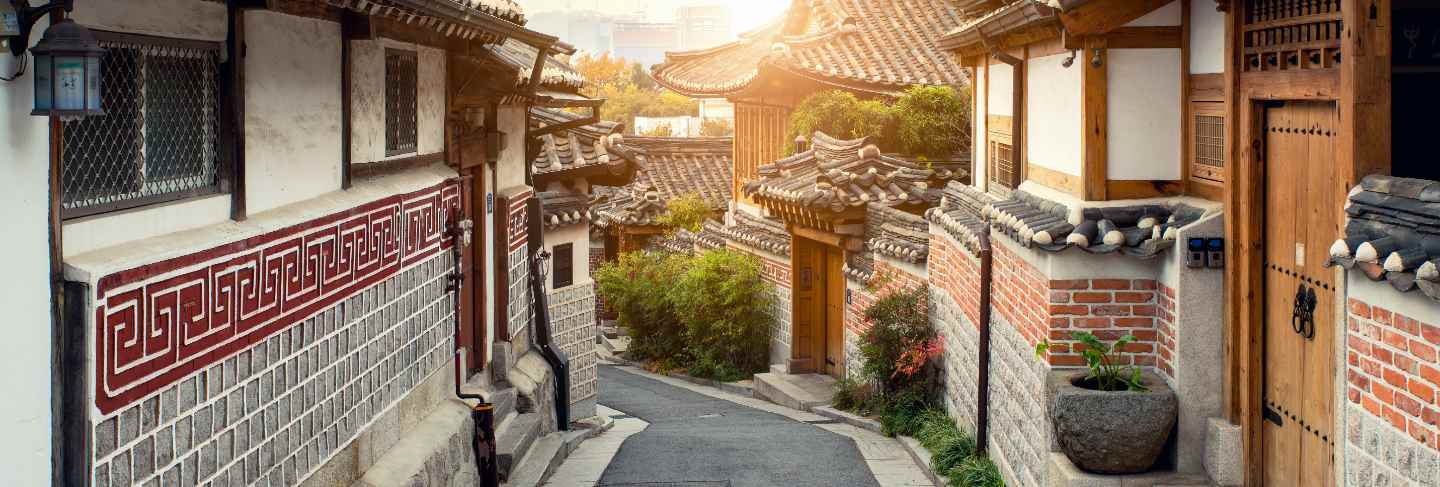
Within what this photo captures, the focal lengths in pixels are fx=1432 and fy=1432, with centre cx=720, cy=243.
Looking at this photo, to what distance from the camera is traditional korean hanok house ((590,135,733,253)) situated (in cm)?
3375

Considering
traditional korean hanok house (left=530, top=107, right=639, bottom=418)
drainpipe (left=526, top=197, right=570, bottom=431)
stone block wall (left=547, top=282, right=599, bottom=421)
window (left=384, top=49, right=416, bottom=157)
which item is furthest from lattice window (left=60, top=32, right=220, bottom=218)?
stone block wall (left=547, top=282, right=599, bottom=421)

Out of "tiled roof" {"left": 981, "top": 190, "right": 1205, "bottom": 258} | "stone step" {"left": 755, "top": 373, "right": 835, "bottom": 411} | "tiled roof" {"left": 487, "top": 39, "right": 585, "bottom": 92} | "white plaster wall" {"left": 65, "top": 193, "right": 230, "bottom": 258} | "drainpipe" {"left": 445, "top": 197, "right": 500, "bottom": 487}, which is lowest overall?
"stone step" {"left": 755, "top": 373, "right": 835, "bottom": 411}

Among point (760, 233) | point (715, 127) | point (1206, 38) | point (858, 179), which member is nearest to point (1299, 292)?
point (1206, 38)

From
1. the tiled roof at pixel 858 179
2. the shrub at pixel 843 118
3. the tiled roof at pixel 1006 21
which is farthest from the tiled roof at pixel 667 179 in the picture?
the tiled roof at pixel 1006 21

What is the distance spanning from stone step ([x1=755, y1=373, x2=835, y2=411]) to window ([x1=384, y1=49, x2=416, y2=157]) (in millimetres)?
10454

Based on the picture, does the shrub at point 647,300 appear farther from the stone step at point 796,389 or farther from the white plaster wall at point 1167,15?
the white plaster wall at point 1167,15

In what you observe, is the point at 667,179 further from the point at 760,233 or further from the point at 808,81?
the point at 760,233

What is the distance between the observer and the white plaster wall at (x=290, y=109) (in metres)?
7.73

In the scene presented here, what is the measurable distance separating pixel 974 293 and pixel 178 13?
28.7ft

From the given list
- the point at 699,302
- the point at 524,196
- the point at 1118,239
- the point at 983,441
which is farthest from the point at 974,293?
the point at 699,302

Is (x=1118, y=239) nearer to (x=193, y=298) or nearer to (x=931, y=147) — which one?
(x=193, y=298)

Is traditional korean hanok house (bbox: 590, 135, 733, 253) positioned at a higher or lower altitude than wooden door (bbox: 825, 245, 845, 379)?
higher

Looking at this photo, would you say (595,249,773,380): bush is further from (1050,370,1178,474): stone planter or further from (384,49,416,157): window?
(1050,370,1178,474): stone planter

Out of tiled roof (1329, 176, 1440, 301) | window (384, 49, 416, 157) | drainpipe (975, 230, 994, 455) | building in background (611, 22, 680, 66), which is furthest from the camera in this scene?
building in background (611, 22, 680, 66)
